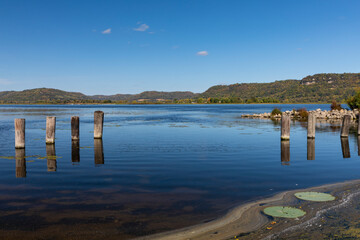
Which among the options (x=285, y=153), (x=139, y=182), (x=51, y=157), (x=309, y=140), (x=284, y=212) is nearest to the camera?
(x=284, y=212)

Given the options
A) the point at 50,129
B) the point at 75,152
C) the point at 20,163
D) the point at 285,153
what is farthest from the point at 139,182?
the point at 50,129

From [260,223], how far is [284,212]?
1027mm

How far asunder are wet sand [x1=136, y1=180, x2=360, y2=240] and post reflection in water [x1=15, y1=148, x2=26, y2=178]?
849 cm

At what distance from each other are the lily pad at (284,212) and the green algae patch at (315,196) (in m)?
1.18

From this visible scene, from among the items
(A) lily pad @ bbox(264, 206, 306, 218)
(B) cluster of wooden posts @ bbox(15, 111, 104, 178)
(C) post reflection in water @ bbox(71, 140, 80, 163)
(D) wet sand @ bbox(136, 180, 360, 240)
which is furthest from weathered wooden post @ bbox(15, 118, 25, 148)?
(A) lily pad @ bbox(264, 206, 306, 218)

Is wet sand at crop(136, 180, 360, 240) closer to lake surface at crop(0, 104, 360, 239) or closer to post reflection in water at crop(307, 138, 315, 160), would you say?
lake surface at crop(0, 104, 360, 239)

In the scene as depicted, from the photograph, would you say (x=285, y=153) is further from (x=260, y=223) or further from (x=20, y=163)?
(x=20, y=163)

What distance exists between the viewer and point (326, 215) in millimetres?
7910

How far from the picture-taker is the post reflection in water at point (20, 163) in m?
12.7

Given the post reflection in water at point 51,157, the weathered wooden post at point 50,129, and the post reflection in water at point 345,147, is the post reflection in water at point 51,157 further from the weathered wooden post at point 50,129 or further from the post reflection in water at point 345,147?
the post reflection in water at point 345,147

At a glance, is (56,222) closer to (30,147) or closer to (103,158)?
(103,158)

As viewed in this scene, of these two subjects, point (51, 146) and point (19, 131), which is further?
point (51, 146)

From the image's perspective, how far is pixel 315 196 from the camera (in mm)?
9531

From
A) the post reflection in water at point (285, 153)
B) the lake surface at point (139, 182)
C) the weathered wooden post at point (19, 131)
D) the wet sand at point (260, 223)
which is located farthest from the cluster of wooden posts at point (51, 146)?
the post reflection in water at point (285, 153)
